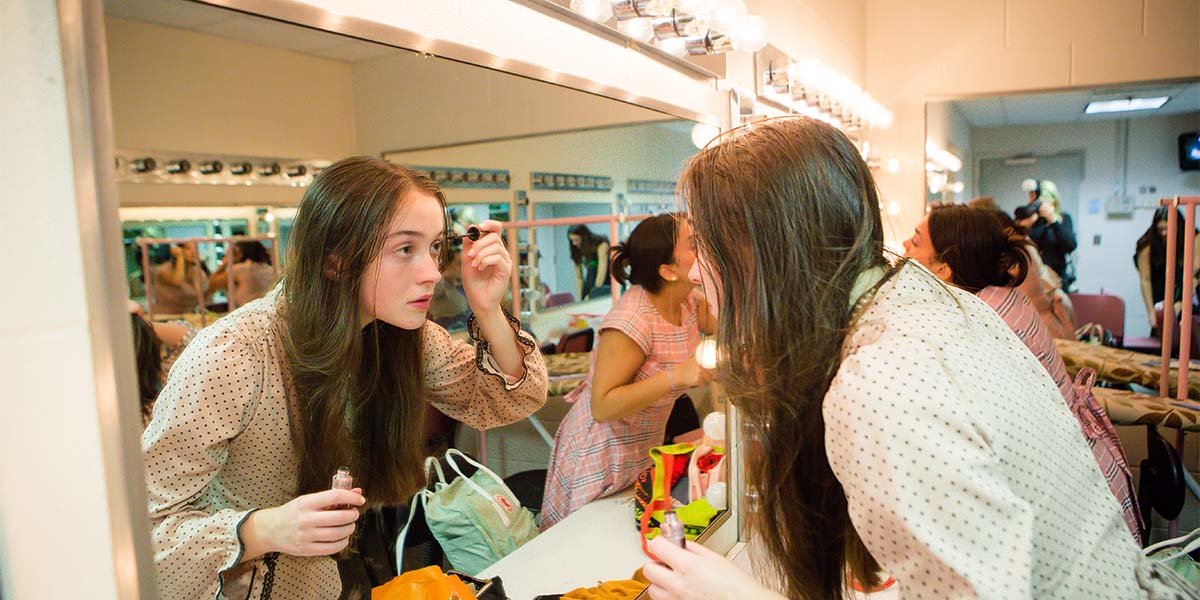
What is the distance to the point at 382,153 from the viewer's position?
31.0 inches

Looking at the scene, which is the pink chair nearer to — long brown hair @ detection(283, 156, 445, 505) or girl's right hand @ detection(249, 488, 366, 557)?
long brown hair @ detection(283, 156, 445, 505)

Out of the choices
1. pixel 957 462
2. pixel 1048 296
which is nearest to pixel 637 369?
pixel 957 462

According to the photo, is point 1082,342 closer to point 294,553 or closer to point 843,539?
point 843,539

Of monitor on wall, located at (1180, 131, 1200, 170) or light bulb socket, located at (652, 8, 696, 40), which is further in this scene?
monitor on wall, located at (1180, 131, 1200, 170)

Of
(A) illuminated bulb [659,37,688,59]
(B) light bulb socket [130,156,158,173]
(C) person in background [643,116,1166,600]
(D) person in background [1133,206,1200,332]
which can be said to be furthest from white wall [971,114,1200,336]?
(B) light bulb socket [130,156,158,173]

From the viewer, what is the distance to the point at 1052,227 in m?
3.40

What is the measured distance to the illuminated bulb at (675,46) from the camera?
4.51ft

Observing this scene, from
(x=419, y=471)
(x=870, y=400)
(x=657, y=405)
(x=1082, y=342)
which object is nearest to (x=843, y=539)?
(x=870, y=400)

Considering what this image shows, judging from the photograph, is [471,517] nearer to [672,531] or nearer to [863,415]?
[672,531]

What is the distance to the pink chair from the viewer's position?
1124mm

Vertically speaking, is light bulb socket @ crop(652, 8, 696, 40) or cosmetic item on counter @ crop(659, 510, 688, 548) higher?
light bulb socket @ crop(652, 8, 696, 40)

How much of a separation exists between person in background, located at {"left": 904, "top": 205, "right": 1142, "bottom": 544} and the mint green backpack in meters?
1.29

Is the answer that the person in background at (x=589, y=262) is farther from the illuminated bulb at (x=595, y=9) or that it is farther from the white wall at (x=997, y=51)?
the white wall at (x=997, y=51)

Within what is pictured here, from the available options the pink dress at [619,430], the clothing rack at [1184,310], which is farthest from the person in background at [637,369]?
the clothing rack at [1184,310]
